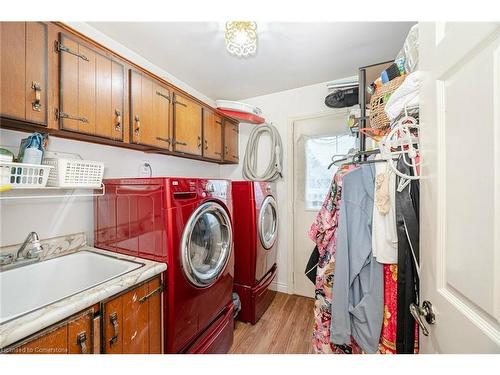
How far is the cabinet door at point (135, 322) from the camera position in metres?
0.96

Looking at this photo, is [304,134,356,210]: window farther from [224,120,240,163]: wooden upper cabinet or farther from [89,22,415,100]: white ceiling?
[224,120,240,163]: wooden upper cabinet

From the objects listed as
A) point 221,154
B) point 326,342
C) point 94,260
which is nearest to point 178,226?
point 94,260

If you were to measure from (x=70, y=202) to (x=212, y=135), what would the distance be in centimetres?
140

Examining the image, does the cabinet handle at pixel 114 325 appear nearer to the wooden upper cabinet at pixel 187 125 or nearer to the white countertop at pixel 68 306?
the white countertop at pixel 68 306

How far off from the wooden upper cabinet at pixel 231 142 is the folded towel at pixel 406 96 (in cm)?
187

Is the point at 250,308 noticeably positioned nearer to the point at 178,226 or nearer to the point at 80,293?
the point at 178,226

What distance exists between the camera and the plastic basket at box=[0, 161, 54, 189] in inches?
34.6

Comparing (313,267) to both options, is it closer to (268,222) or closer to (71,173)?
(268,222)

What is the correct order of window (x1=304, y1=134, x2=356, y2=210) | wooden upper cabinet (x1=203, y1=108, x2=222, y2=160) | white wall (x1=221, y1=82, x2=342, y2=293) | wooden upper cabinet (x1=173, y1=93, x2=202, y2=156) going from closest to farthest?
1. wooden upper cabinet (x1=173, y1=93, x2=202, y2=156)
2. wooden upper cabinet (x1=203, y1=108, x2=222, y2=160)
3. window (x1=304, y1=134, x2=356, y2=210)
4. white wall (x1=221, y1=82, x2=342, y2=293)

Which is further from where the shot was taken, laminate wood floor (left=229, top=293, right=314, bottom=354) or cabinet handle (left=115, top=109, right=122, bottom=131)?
laminate wood floor (left=229, top=293, right=314, bottom=354)

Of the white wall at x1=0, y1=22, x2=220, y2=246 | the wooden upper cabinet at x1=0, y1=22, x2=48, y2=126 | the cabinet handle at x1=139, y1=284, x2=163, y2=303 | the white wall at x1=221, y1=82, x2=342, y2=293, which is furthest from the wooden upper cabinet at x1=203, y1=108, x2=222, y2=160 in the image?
the cabinet handle at x1=139, y1=284, x2=163, y2=303

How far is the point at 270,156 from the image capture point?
262cm

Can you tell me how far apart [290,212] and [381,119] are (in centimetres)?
161

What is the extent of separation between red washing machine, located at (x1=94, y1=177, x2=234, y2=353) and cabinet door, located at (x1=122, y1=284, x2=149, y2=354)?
0.36 feet
